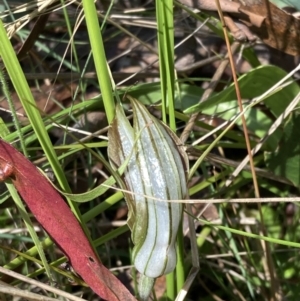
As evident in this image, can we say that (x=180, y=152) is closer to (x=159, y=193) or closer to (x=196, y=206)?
(x=159, y=193)

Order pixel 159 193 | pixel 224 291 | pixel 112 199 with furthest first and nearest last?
1. pixel 224 291
2. pixel 112 199
3. pixel 159 193

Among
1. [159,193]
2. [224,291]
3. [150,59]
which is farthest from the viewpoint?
[150,59]

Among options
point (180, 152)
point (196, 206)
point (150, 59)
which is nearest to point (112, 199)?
point (196, 206)

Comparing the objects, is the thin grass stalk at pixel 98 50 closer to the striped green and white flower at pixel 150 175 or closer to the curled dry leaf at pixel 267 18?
the striped green and white flower at pixel 150 175

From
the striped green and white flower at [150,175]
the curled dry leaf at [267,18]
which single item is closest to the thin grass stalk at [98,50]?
the striped green and white flower at [150,175]

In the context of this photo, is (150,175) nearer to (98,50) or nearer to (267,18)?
(98,50)

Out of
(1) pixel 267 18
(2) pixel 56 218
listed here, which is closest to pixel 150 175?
(2) pixel 56 218
